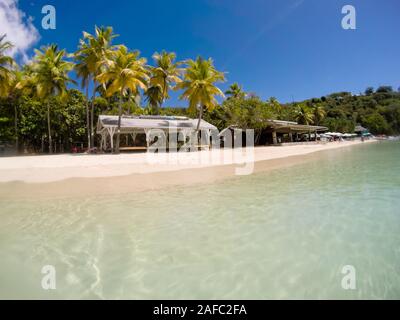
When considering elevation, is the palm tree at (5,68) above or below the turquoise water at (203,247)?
above

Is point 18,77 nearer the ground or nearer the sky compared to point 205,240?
nearer the sky

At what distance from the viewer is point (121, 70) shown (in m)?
20.0

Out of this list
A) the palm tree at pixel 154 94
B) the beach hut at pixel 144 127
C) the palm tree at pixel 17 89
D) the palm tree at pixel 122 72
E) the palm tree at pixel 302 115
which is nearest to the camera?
the palm tree at pixel 122 72

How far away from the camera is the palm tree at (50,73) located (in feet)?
70.3

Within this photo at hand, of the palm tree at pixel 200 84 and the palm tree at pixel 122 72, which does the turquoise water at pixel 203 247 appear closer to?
the palm tree at pixel 122 72

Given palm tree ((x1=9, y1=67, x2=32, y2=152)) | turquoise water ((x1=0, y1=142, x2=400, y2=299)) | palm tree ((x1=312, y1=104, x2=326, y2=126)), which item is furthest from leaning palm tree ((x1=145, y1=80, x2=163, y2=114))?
palm tree ((x1=312, y1=104, x2=326, y2=126))

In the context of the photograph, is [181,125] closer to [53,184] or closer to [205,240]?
[53,184]

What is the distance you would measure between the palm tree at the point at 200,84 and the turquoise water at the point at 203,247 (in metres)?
16.9

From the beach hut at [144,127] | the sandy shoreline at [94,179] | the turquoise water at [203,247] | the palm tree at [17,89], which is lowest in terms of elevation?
the turquoise water at [203,247]

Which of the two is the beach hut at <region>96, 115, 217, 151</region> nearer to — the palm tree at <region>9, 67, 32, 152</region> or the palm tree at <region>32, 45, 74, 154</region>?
the palm tree at <region>32, 45, 74, 154</region>

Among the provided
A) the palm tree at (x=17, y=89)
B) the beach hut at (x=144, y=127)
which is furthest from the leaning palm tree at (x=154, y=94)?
the palm tree at (x=17, y=89)
